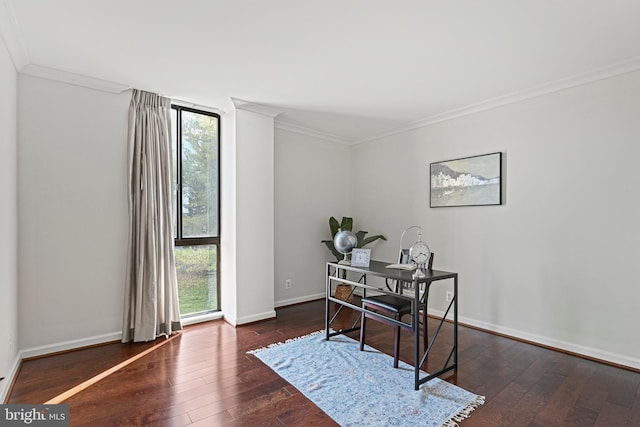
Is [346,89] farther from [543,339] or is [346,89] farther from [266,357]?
[543,339]

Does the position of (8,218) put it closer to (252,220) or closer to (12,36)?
(12,36)

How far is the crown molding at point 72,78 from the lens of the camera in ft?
8.98

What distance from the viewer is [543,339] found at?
10.2ft

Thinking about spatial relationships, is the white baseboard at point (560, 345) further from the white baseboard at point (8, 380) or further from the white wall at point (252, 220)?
the white baseboard at point (8, 380)

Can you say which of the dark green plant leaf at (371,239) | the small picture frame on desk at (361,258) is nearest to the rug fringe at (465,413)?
the small picture frame on desk at (361,258)

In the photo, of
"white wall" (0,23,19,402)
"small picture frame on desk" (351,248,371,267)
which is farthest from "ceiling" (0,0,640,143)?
"small picture frame on desk" (351,248,371,267)

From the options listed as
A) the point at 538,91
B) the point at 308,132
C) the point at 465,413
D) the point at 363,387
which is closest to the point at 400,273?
the point at 363,387

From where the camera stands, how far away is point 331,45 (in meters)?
2.39

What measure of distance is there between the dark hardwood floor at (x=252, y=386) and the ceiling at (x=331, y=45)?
8.28 ft

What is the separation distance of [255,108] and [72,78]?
1.72 metres

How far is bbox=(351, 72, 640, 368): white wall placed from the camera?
8.86 ft

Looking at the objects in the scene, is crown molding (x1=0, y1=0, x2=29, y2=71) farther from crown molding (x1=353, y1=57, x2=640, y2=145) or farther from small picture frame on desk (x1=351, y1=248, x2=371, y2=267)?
crown molding (x1=353, y1=57, x2=640, y2=145)

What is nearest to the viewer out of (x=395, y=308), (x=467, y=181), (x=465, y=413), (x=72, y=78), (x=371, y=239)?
(x=465, y=413)

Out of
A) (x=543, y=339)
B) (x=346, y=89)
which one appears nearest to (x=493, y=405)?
(x=543, y=339)
